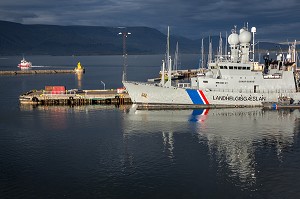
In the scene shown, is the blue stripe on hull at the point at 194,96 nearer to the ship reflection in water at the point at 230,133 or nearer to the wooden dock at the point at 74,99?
A: the ship reflection in water at the point at 230,133

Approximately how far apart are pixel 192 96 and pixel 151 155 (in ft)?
88.4

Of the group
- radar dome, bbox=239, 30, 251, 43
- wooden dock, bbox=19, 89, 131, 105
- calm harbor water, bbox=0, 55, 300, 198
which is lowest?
calm harbor water, bbox=0, 55, 300, 198

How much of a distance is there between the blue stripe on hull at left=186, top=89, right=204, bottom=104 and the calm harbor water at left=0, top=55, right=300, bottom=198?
132 inches

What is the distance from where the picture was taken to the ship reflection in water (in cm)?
3672

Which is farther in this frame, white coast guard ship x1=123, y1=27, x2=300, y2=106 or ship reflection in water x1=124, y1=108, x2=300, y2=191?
white coast guard ship x1=123, y1=27, x2=300, y2=106

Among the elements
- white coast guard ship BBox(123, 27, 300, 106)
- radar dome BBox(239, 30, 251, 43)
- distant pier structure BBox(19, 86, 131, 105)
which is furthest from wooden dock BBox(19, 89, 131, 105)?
radar dome BBox(239, 30, 251, 43)

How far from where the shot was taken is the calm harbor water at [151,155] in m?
31.5

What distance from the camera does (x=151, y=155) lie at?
1566 inches

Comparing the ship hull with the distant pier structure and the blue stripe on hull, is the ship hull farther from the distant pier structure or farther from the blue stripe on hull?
the distant pier structure

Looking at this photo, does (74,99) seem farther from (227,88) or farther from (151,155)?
(151,155)

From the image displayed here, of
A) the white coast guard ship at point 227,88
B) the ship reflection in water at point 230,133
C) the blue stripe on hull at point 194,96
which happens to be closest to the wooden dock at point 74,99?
the white coast guard ship at point 227,88

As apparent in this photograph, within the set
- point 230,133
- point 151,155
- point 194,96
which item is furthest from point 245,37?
point 151,155

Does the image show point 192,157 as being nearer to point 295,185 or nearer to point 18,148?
point 295,185

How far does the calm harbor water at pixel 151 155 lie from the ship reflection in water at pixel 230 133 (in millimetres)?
103
